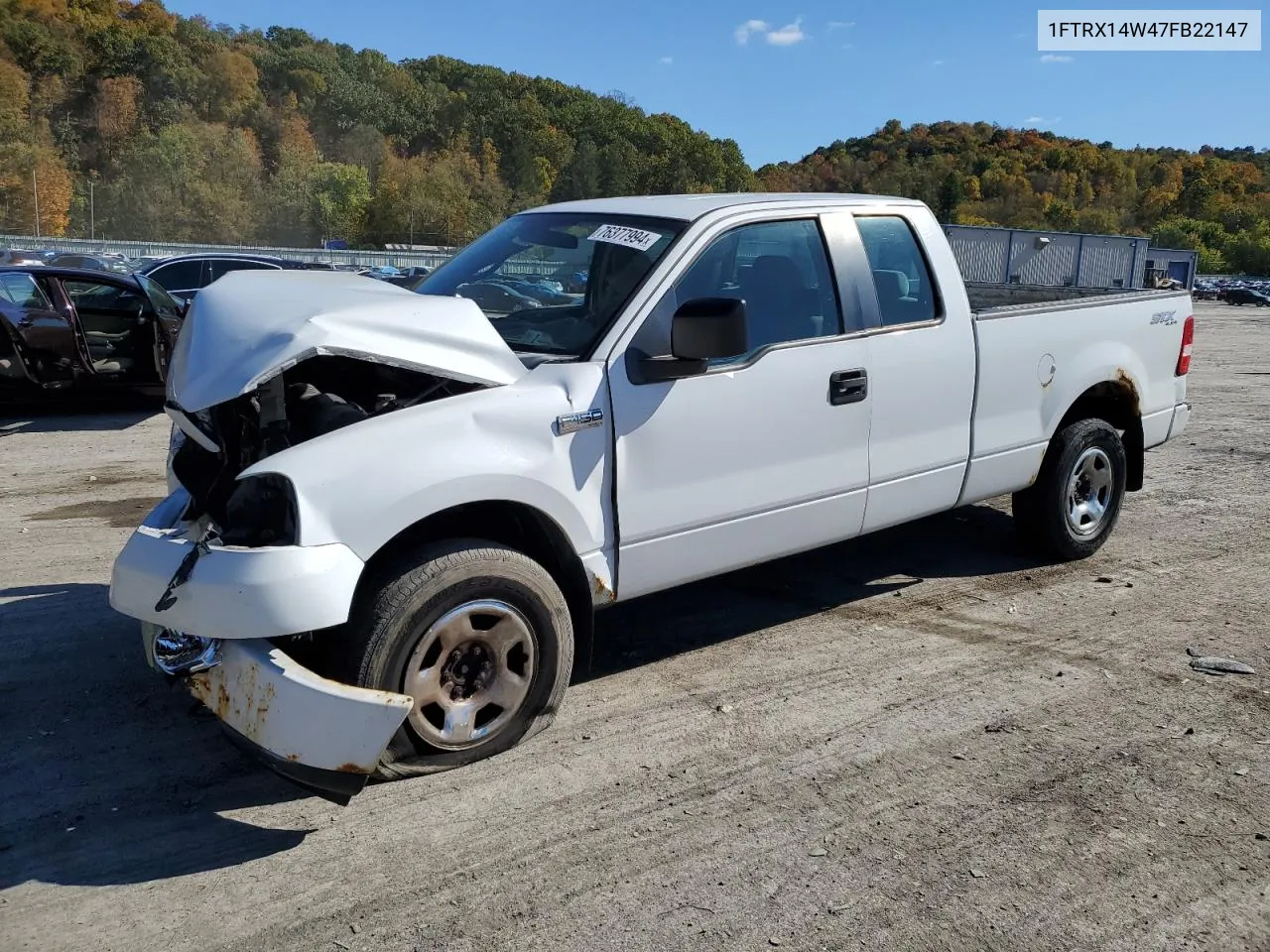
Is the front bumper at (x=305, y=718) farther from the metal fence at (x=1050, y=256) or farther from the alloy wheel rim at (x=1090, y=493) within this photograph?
the metal fence at (x=1050, y=256)

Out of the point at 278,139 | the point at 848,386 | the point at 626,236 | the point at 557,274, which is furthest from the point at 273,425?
the point at 278,139

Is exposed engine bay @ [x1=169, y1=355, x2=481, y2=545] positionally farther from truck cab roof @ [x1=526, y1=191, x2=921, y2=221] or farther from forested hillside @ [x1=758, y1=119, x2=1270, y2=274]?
forested hillside @ [x1=758, y1=119, x2=1270, y2=274]

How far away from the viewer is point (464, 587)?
3.42m

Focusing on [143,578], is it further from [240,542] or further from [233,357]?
[233,357]

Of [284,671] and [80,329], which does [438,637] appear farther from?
[80,329]

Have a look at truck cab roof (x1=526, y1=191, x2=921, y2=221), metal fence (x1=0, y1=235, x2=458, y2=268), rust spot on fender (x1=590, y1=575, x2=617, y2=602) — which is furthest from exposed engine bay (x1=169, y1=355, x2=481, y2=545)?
metal fence (x1=0, y1=235, x2=458, y2=268)

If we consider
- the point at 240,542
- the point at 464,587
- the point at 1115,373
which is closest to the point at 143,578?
the point at 240,542

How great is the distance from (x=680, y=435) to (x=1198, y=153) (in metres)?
192

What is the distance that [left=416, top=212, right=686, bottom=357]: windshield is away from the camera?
4105 millimetres

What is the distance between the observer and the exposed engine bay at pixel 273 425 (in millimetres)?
3242

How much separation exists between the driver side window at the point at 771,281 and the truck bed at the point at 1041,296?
4.57 feet

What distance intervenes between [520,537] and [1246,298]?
249 feet

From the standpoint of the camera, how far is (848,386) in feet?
14.8

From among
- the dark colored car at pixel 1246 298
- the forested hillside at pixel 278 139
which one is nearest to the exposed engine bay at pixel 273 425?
the dark colored car at pixel 1246 298
